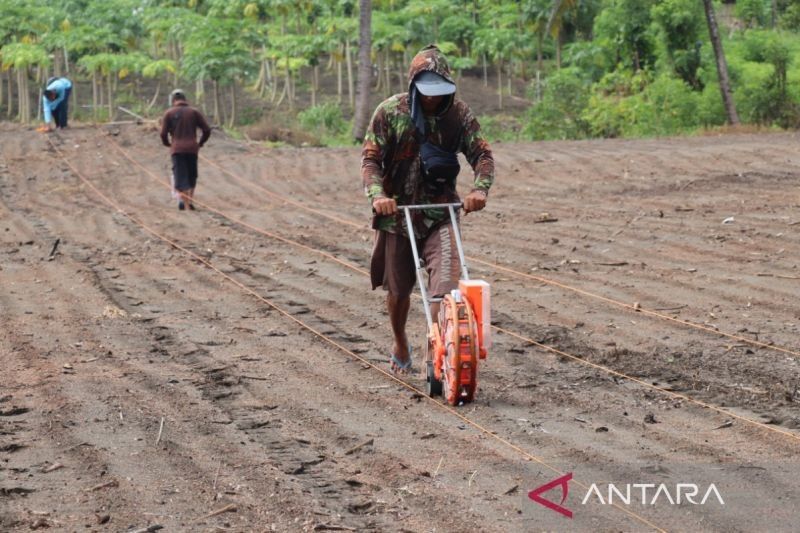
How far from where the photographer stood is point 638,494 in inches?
205

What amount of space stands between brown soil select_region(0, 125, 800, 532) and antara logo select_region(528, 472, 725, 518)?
0.07m

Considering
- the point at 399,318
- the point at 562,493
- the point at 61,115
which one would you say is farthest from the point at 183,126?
the point at 61,115

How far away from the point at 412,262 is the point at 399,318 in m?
0.37

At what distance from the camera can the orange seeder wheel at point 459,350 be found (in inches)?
261

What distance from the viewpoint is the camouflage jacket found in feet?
23.4

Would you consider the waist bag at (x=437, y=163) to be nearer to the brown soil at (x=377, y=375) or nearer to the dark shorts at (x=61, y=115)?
the brown soil at (x=377, y=375)

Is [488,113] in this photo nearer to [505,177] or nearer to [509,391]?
[505,177]

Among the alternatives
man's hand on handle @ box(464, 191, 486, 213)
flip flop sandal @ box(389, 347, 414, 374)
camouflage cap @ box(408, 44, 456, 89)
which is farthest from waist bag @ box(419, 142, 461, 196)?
flip flop sandal @ box(389, 347, 414, 374)

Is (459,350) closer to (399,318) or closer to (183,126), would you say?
(399,318)

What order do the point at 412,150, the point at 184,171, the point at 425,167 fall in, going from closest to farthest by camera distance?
the point at 425,167
the point at 412,150
the point at 184,171

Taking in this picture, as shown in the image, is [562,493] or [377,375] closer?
[562,493]

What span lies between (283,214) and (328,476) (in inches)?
481

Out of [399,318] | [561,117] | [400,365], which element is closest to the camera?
[399,318]

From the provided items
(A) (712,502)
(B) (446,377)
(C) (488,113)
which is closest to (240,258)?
(B) (446,377)
